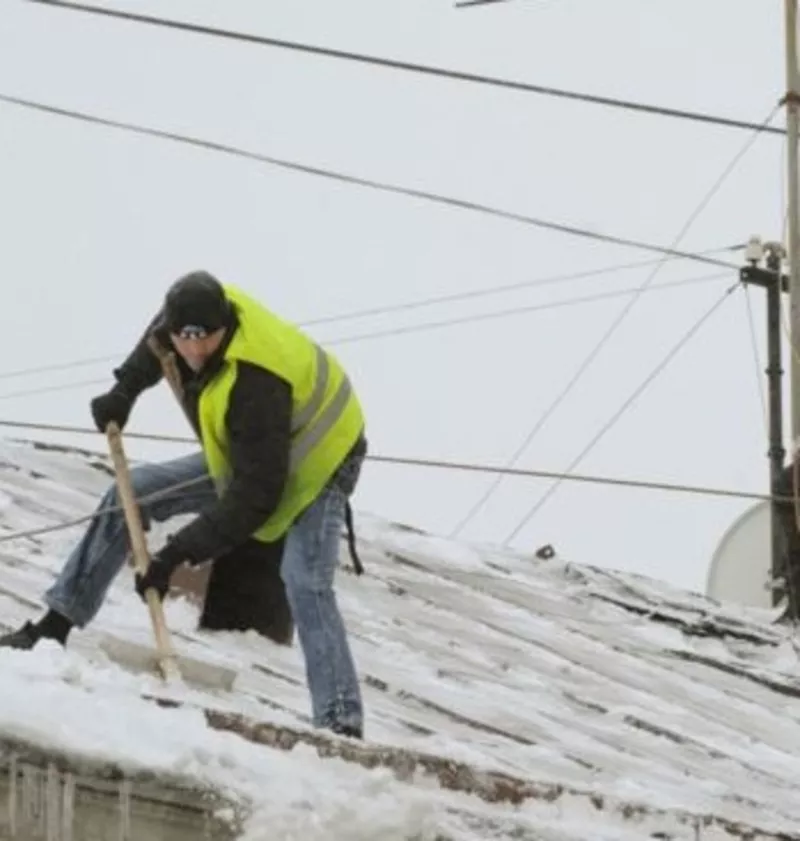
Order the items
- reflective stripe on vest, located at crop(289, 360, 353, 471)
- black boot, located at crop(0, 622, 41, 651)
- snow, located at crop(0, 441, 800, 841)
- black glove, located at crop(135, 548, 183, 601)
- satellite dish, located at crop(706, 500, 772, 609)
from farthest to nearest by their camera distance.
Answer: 1. satellite dish, located at crop(706, 500, 772, 609)
2. reflective stripe on vest, located at crop(289, 360, 353, 471)
3. black glove, located at crop(135, 548, 183, 601)
4. black boot, located at crop(0, 622, 41, 651)
5. snow, located at crop(0, 441, 800, 841)

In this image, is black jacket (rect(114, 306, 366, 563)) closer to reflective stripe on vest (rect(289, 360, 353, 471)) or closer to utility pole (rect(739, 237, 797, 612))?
reflective stripe on vest (rect(289, 360, 353, 471))

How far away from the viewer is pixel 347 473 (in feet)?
21.9

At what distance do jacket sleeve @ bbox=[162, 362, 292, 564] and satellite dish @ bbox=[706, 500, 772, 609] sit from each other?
8254 millimetres

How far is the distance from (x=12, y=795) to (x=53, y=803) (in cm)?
8

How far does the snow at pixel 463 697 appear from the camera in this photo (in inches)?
197

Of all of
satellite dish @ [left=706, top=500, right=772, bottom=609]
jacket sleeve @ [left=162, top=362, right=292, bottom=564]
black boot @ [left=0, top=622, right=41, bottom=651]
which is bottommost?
black boot @ [left=0, top=622, right=41, bottom=651]

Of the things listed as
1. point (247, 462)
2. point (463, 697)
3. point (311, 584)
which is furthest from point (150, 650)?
point (463, 697)

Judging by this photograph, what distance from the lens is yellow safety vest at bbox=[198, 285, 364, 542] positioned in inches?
246

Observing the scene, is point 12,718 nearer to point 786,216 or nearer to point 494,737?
point 494,737

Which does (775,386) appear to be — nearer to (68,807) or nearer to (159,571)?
(159,571)

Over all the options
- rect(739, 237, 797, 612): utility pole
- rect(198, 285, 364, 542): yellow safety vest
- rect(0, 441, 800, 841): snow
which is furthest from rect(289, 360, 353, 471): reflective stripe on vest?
rect(739, 237, 797, 612): utility pole

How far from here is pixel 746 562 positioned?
1440cm

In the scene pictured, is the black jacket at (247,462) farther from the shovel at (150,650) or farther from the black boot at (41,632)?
the black boot at (41,632)

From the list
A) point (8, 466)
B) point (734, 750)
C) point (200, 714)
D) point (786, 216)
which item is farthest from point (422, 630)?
point (786, 216)
